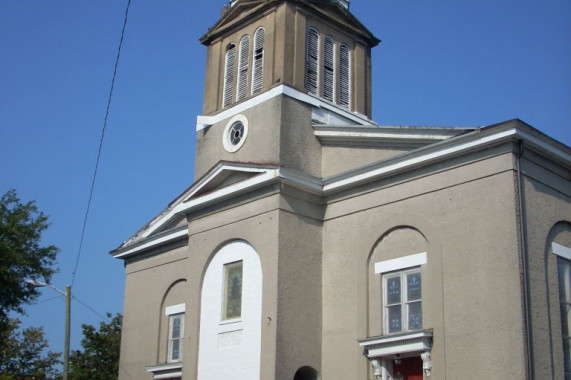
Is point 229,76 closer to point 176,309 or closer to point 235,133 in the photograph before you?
point 235,133

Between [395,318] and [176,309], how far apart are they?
28.1 ft

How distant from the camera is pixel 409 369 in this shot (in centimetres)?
1759

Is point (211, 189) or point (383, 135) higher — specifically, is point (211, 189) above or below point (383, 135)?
below

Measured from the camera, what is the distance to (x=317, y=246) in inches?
782

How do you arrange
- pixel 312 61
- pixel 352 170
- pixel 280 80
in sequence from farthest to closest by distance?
1. pixel 312 61
2. pixel 280 80
3. pixel 352 170

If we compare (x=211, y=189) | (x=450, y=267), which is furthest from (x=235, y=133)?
(x=450, y=267)

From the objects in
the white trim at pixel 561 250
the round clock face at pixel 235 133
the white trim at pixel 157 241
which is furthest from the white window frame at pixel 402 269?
the white trim at pixel 157 241

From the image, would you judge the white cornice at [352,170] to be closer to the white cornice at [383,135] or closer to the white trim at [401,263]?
the white cornice at [383,135]

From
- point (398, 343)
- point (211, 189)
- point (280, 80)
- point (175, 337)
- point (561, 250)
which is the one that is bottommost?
point (398, 343)

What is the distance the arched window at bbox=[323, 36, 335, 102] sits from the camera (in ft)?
73.9

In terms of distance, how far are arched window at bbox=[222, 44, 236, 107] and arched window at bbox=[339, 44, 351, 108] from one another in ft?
10.3

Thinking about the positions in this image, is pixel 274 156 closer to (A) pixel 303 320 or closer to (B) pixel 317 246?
(B) pixel 317 246

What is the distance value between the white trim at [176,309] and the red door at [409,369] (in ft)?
26.9

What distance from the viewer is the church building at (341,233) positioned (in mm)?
16234
